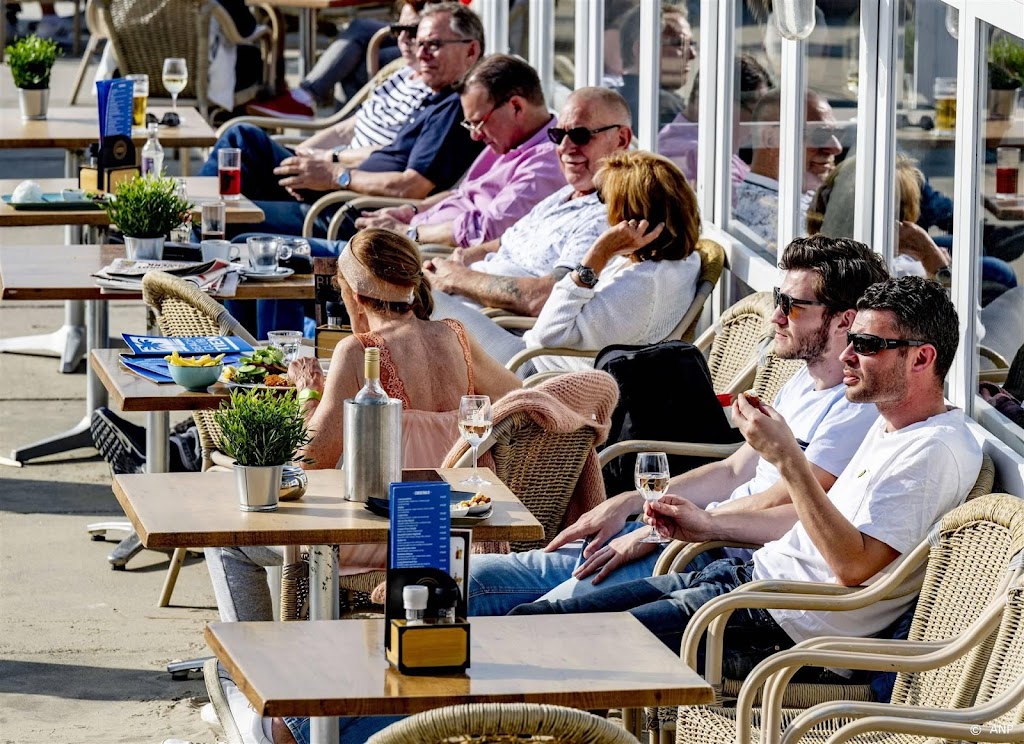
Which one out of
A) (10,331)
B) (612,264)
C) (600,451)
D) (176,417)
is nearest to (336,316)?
(600,451)

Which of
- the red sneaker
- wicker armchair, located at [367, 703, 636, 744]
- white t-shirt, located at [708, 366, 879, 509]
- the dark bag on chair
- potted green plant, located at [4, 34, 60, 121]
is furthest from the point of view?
the red sneaker

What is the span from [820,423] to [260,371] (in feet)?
4.36

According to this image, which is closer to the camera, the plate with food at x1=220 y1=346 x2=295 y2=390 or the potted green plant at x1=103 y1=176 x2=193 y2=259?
the plate with food at x1=220 y1=346 x2=295 y2=390

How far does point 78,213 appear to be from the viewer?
611 centimetres

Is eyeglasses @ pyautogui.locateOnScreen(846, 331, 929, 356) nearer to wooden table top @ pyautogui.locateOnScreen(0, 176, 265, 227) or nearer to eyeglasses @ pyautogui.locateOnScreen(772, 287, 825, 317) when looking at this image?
eyeglasses @ pyautogui.locateOnScreen(772, 287, 825, 317)

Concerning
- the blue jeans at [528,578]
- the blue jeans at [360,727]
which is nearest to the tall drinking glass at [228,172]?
the blue jeans at [528,578]

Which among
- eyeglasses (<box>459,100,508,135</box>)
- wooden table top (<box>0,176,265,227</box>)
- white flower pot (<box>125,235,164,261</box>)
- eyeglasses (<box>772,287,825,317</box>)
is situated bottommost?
eyeglasses (<box>772,287,825,317</box>)

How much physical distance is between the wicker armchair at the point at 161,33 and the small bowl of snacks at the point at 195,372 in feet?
22.0

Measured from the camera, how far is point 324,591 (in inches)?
130

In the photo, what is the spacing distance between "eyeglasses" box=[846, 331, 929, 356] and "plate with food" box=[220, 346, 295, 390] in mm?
1401

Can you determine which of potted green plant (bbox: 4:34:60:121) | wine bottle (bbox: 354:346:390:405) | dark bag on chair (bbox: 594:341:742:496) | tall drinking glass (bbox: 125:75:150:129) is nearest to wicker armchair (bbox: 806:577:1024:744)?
wine bottle (bbox: 354:346:390:405)

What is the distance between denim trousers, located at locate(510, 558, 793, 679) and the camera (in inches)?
130

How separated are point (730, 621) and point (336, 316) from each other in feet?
5.22

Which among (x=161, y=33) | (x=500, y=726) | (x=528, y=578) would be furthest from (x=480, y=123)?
(x=500, y=726)
